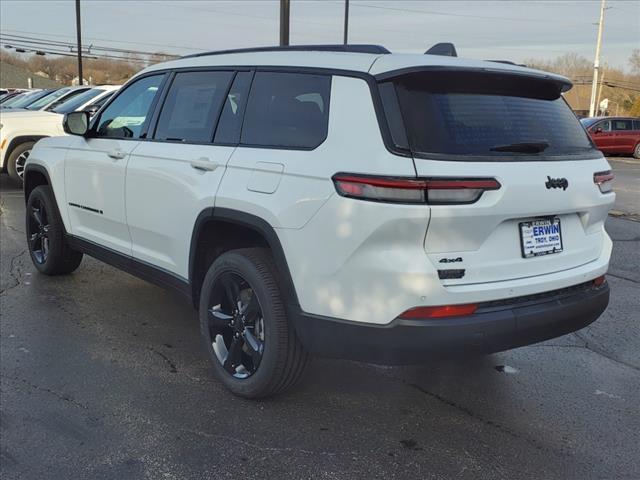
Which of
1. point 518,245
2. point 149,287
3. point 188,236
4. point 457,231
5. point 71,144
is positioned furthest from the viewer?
point 149,287

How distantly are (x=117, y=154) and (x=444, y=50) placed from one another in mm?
2276

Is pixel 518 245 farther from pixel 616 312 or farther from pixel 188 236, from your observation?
pixel 616 312

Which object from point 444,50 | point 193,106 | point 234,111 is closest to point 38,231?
point 193,106

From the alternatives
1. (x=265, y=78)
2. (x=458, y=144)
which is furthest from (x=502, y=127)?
(x=265, y=78)

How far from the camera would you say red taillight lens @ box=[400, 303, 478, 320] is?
274cm

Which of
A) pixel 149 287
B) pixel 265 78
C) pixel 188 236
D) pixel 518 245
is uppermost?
pixel 265 78

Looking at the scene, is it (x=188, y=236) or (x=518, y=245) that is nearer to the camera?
(x=518, y=245)

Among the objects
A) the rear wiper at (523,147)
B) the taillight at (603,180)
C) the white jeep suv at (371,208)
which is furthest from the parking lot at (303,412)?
the rear wiper at (523,147)

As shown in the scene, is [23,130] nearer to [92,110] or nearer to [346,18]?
[92,110]

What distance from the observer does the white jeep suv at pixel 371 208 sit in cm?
272

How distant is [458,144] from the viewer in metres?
2.83

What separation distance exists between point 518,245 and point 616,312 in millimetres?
2761

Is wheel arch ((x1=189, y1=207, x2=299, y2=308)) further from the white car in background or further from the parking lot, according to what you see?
the white car in background

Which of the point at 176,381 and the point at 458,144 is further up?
the point at 458,144
